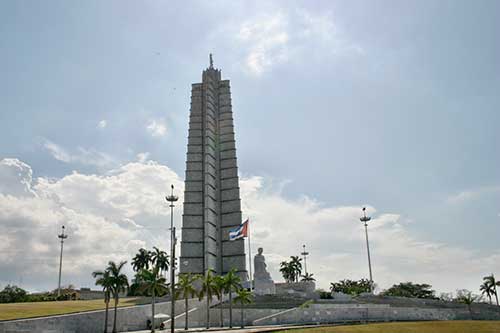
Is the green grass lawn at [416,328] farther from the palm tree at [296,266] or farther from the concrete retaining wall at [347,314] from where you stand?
the palm tree at [296,266]

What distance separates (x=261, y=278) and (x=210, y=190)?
2149 cm

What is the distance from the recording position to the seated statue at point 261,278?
58688 mm

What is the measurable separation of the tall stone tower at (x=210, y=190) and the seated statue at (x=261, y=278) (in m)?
11.5

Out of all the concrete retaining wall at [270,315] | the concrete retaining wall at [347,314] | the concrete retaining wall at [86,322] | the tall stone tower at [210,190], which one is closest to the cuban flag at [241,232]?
the concrete retaining wall at [270,315]

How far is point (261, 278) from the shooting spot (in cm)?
5947

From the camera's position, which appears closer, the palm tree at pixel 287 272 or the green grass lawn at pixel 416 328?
the green grass lawn at pixel 416 328

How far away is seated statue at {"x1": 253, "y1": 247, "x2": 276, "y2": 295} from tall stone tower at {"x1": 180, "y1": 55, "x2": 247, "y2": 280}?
1147 centimetres

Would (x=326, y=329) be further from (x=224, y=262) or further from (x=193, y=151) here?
(x=193, y=151)

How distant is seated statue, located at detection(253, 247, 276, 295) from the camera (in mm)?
58688

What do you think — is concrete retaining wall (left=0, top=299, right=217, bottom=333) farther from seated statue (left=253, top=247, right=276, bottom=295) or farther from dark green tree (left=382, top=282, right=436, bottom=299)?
dark green tree (left=382, top=282, right=436, bottom=299)

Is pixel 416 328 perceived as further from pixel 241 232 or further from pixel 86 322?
pixel 241 232

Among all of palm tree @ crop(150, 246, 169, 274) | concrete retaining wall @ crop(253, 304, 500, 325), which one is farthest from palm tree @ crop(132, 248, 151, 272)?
concrete retaining wall @ crop(253, 304, 500, 325)

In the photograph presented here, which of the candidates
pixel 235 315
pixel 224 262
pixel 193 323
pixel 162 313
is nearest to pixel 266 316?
pixel 235 315

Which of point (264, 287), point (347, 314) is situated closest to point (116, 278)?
point (347, 314)
